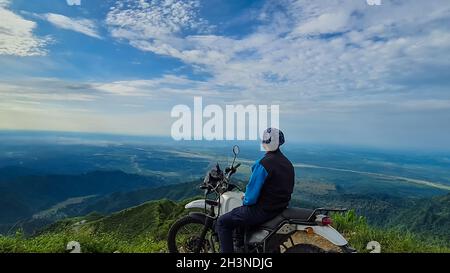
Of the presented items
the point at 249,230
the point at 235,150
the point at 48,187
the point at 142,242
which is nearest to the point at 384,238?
the point at 249,230

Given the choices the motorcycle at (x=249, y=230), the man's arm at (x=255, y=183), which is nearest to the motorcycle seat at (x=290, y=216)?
the motorcycle at (x=249, y=230)

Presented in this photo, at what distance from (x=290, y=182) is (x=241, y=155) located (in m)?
1.05

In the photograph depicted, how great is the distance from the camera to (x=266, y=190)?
5.07m

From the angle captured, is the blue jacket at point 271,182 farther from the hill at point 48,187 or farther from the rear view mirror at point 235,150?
the hill at point 48,187

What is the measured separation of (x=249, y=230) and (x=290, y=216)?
59cm

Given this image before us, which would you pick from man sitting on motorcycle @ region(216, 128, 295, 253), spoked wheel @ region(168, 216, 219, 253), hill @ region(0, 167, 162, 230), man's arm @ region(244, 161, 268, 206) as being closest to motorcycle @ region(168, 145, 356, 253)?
spoked wheel @ region(168, 216, 219, 253)

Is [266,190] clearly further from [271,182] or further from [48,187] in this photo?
[48,187]

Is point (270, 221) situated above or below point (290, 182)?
below

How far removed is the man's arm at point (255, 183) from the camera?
4996 millimetres

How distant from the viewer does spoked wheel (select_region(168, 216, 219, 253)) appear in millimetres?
5848

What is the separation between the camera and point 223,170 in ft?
18.7

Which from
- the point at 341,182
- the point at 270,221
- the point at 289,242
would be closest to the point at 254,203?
the point at 270,221
